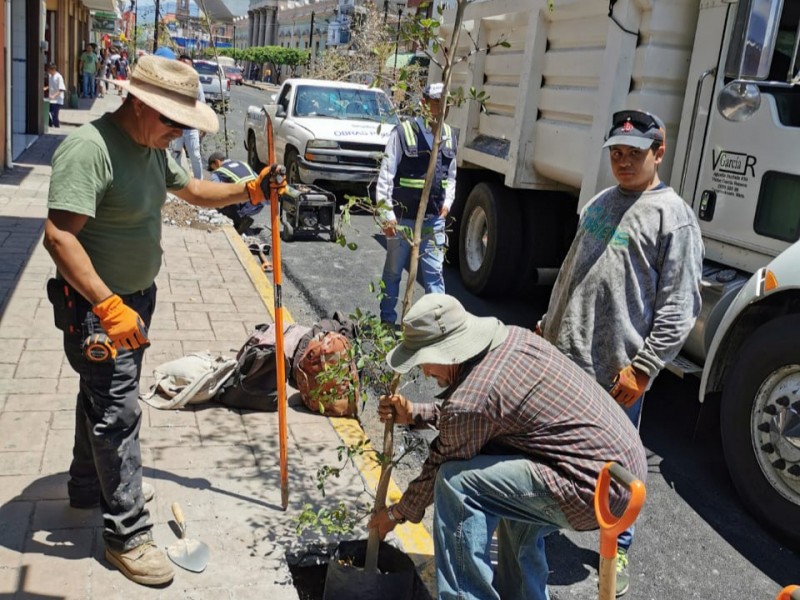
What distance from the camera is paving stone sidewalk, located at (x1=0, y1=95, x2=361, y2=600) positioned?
3.04 meters

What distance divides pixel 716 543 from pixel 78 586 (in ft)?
9.24

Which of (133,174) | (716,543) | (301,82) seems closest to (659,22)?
(716,543)

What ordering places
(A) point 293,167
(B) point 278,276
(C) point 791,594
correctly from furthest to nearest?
(A) point 293,167 → (B) point 278,276 → (C) point 791,594

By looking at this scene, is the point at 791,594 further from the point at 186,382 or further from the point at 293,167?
the point at 293,167

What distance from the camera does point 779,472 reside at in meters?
3.77

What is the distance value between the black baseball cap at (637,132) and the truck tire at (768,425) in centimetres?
127

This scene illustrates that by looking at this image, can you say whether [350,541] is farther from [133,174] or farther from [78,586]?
[133,174]

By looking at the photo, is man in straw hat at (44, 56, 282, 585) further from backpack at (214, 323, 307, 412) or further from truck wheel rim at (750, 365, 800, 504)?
truck wheel rim at (750, 365, 800, 504)

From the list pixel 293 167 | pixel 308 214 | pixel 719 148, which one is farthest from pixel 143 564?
pixel 293 167

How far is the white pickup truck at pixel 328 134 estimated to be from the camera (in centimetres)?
1133

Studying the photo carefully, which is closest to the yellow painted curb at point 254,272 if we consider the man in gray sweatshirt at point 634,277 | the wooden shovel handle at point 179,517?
the wooden shovel handle at point 179,517

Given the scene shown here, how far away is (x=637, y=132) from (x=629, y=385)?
0.98 m

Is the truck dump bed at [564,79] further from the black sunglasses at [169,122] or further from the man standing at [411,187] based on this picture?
the black sunglasses at [169,122]

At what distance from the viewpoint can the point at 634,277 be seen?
317cm
